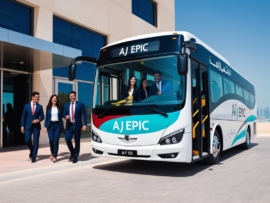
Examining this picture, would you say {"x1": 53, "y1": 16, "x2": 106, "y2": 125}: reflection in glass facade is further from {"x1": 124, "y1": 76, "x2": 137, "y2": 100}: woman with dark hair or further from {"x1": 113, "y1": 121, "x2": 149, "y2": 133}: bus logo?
{"x1": 113, "y1": 121, "x2": 149, "y2": 133}: bus logo

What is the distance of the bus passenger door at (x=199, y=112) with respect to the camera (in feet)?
24.0

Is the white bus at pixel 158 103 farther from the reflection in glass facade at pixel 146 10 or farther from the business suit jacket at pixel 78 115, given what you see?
the reflection in glass facade at pixel 146 10

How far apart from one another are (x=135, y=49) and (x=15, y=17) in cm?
722

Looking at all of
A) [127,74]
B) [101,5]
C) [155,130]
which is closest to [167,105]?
[155,130]

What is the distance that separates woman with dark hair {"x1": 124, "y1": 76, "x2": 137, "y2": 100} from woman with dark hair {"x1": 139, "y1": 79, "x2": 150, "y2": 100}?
0.16 meters

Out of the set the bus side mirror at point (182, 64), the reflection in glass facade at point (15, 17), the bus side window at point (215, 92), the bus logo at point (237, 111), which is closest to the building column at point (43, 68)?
the reflection in glass facade at point (15, 17)

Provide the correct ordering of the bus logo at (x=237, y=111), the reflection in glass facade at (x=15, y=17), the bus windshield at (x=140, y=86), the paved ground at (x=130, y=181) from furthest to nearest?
the reflection in glass facade at (x=15, y=17) < the bus logo at (x=237, y=111) < the bus windshield at (x=140, y=86) < the paved ground at (x=130, y=181)

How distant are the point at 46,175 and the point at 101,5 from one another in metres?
11.8

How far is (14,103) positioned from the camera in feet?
44.9

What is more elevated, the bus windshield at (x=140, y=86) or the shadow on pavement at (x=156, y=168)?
the bus windshield at (x=140, y=86)

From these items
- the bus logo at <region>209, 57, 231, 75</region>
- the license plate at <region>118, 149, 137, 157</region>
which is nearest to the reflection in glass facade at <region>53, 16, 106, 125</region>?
the bus logo at <region>209, 57, 231, 75</region>

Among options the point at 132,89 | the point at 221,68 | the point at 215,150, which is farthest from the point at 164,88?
the point at 221,68

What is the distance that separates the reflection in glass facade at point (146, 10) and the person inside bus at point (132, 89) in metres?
14.0

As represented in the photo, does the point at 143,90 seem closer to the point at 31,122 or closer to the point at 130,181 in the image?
the point at 130,181
